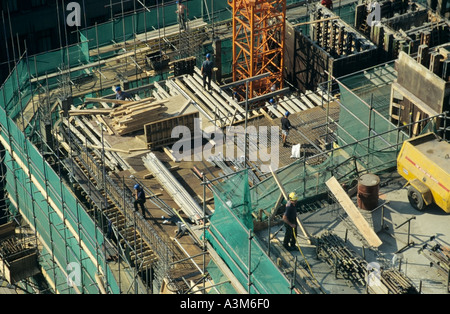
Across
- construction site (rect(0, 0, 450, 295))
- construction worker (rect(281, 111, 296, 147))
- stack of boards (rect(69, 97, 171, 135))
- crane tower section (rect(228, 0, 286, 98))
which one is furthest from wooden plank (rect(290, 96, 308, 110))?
stack of boards (rect(69, 97, 171, 135))

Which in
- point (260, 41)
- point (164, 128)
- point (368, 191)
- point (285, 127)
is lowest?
point (260, 41)

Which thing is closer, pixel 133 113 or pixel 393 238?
pixel 393 238

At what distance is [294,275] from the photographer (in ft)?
148

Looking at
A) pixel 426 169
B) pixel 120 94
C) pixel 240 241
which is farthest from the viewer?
pixel 120 94

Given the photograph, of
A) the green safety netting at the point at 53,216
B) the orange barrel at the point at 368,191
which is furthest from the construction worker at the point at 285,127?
the green safety netting at the point at 53,216

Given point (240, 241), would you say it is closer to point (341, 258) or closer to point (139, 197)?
point (341, 258)

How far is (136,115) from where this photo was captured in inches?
2350

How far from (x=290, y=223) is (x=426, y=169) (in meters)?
6.57

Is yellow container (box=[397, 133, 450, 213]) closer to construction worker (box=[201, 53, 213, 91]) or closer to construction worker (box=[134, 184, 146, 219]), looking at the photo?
construction worker (box=[134, 184, 146, 219])

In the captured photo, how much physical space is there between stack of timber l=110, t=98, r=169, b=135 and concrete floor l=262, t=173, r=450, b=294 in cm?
1282

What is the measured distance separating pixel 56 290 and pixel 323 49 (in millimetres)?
21140

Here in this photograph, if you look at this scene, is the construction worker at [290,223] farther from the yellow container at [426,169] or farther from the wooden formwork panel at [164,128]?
the wooden formwork panel at [164,128]

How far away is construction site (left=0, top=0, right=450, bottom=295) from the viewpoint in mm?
48000

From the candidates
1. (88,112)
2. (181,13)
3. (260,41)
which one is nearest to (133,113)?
(88,112)
